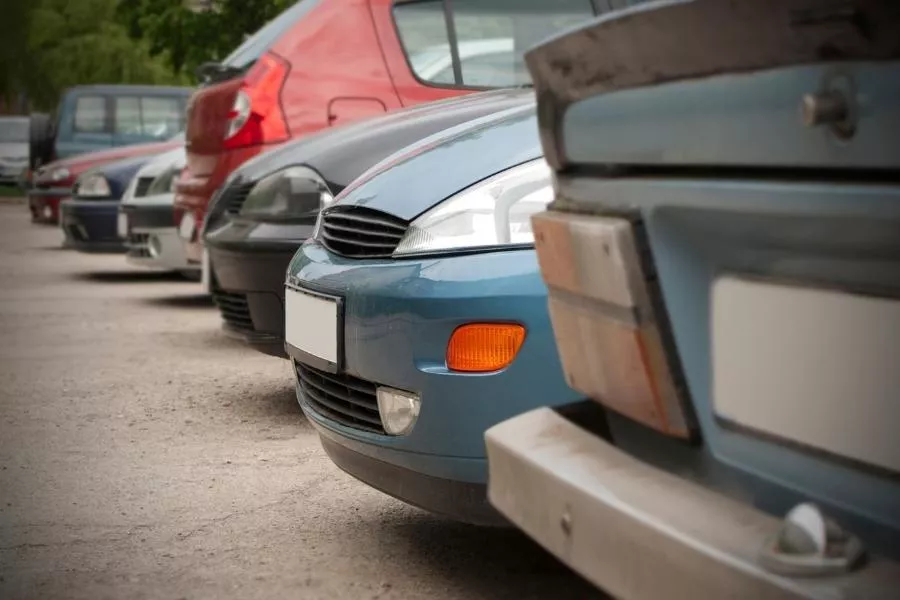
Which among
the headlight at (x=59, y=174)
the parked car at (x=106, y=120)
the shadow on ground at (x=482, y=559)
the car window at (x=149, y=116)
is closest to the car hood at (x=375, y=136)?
the shadow on ground at (x=482, y=559)

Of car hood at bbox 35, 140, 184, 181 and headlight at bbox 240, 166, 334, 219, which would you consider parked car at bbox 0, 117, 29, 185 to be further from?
headlight at bbox 240, 166, 334, 219

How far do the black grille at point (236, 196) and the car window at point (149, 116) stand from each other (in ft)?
41.5

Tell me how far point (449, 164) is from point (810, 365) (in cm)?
192

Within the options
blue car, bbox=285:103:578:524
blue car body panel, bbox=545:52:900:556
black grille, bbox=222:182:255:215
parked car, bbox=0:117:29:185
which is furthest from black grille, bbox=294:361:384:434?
parked car, bbox=0:117:29:185

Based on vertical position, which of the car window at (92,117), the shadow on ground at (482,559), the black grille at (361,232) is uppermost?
the black grille at (361,232)

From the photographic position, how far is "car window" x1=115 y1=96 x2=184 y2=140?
18594mm

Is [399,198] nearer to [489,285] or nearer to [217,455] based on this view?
[489,285]

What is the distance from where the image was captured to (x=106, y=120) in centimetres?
1920

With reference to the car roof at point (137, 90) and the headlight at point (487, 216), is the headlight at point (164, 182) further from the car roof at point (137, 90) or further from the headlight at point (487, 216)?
the car roof at point (137, 90)

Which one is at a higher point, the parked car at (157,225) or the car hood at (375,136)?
the car hood at (375,136)

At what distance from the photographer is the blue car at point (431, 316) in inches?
127

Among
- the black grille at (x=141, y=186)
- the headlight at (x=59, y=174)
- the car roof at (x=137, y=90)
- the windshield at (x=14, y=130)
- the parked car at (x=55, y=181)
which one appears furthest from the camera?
the windshield at (x=14, y=130)

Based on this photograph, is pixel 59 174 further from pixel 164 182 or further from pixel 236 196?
pixel 236 196

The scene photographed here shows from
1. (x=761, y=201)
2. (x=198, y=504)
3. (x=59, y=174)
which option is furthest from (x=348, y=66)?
(x=59, y=174)
